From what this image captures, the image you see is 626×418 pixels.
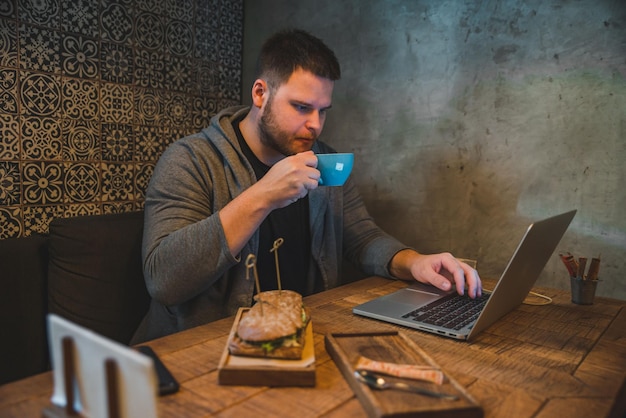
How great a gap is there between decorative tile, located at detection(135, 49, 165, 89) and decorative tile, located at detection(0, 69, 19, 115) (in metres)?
0.45

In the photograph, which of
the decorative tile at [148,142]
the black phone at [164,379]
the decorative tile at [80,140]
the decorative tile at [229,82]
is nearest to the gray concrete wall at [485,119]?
the decorative tile at [229,82]

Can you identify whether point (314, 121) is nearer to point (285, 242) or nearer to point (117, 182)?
point (285, 242)

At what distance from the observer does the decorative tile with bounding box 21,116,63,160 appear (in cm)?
161

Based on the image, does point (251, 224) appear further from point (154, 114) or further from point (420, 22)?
point (420, 22)

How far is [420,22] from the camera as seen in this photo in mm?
1906

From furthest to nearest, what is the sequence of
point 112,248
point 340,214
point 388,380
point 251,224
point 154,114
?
point 154,114 → point 340,214 → point 112,248 → point 251,224 → point 388,380

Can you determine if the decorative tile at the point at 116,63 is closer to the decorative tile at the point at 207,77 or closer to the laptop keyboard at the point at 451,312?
the decorative tile at the point at 207,77

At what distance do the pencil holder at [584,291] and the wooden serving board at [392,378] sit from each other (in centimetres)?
70

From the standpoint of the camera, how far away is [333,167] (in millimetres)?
1296

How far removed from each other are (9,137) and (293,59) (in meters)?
0.97

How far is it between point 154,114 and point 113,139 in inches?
8.6

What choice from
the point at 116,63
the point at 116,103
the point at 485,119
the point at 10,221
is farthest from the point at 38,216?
the point at 485,119

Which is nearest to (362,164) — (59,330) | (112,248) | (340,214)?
(340,214)

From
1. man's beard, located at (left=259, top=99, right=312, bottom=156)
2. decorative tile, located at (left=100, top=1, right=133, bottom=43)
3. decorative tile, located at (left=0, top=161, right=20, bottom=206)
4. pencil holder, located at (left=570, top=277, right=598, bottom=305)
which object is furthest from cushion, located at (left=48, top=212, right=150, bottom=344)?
pencil holder, located at (left=570, top=277, right=598, bottom=305)
